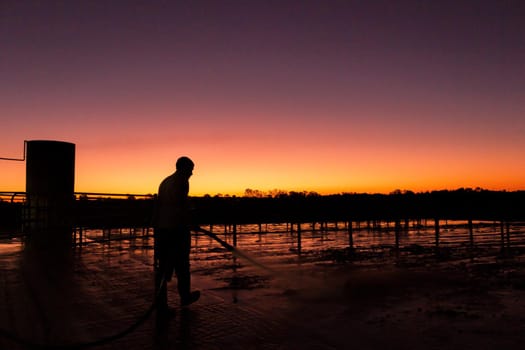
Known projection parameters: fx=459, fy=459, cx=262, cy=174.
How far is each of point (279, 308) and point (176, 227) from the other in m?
1.83

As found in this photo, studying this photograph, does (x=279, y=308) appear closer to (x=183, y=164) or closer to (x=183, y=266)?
(x=183, y=266)

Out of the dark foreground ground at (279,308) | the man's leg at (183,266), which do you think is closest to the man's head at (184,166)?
the man's leg at (183,266)

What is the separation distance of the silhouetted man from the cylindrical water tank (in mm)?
12958

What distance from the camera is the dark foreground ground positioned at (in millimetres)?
4895

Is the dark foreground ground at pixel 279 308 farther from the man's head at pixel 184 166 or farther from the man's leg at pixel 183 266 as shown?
the man's head at pixel 184 166

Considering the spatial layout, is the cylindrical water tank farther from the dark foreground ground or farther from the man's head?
the man's head

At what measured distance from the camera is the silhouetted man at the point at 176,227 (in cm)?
622

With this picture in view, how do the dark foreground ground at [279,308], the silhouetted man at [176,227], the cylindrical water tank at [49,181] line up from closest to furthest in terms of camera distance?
the dark foreground ground at [279,308]
the silhouetted man at [176,227]
the cylindrical water tank at [49,181]

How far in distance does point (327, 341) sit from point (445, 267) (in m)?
6.93

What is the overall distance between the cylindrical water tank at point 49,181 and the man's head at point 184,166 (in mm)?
13096

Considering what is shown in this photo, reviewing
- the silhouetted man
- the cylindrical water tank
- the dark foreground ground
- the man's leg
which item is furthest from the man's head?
the cylindrical water tank

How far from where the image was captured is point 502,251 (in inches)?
578

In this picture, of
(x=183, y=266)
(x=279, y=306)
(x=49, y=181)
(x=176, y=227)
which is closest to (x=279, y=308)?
(x=279, y=306)

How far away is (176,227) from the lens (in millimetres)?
6215
